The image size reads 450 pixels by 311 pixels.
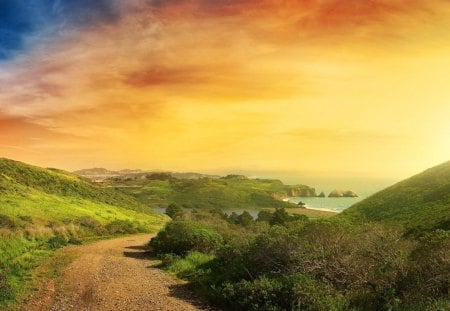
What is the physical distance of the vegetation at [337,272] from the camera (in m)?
14.1

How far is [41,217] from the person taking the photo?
50.6 m

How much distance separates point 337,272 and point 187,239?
15551 mm

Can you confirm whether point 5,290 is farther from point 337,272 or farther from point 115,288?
point 337,272

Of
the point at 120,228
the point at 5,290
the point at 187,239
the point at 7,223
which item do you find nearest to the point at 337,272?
the point at 5,290

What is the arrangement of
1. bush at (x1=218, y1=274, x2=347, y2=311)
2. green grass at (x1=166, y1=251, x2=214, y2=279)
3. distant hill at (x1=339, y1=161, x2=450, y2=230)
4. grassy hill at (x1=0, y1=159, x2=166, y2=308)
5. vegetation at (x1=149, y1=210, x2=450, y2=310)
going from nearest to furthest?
vegetation at (x1=149, y1=210, x2=450, y2=310) < bush at (x1=218, y1=274, x2=347, y2=311) < distant hill at (x1=339, y1=161, x2=450, y2=230) < green grass at (x1=166, y1=251, x2=214, y2=279) < grassy hill at (x1=0, y1=159, x2=166, y2=308)

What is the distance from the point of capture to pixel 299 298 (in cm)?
1516

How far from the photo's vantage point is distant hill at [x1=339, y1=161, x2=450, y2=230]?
2183cm

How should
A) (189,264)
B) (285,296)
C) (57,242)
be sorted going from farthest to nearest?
1. (57,242)
2. (189,264)
3. (285,296)

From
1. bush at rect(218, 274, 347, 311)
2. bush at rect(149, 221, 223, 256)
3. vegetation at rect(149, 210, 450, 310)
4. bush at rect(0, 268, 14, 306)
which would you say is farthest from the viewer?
bush at rect(149, 221, 223, 256)

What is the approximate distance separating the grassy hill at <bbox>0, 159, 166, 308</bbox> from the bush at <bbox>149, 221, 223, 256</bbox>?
7.82 meters

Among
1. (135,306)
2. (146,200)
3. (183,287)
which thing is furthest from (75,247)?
(146,200)

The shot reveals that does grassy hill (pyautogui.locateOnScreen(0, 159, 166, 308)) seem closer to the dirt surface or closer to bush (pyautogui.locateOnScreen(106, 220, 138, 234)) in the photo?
bush (pyautogui.locateOnScreen(106, 220, 138, 234))

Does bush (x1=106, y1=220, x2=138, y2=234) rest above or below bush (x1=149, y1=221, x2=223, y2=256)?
below

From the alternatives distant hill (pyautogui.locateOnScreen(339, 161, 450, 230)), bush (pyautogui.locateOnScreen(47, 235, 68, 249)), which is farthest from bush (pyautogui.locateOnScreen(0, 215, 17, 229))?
distant hill (pyautogui.locateOnScreen(339, 161, 450, 230))
